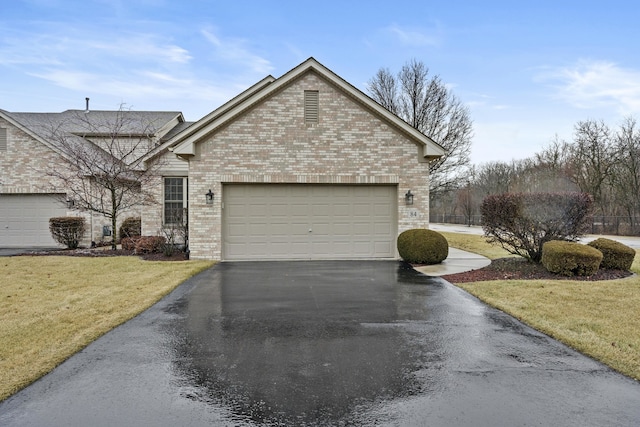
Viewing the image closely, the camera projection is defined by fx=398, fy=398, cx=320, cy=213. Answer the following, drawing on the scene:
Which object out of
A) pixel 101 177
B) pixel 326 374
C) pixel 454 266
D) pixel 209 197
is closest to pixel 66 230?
pixel 101 177

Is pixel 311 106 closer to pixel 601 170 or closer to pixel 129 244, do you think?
pixel 129 244

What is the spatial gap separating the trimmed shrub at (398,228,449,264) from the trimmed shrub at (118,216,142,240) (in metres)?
12.4

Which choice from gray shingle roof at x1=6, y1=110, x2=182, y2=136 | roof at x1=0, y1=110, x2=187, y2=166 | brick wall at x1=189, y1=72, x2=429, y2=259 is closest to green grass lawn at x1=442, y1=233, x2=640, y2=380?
brick wall at x1=189, y1=72, x2=429, y2=259

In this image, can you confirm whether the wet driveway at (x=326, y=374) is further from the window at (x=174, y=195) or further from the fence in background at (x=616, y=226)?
the fence in background at (x=616, y=226)

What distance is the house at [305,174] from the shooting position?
1319 centimetres

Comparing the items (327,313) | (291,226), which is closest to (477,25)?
(291,226)

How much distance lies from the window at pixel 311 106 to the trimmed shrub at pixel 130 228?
396 inches

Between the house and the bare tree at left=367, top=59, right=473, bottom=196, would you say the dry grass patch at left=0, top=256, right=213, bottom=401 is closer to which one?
the house

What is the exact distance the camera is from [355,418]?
3.27 metres

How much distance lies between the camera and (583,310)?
22.1 ft

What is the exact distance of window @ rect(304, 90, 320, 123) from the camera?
1348 centimetres

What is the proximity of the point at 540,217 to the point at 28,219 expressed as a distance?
67.1 ft

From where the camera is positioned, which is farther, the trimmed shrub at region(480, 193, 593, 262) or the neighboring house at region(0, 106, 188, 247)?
the neighboring house at region(0, 106, 188, 247)

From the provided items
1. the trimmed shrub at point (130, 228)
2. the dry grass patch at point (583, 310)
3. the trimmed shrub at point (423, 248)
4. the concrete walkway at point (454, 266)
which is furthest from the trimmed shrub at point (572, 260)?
the trimmed shrub at point (130, 228)
